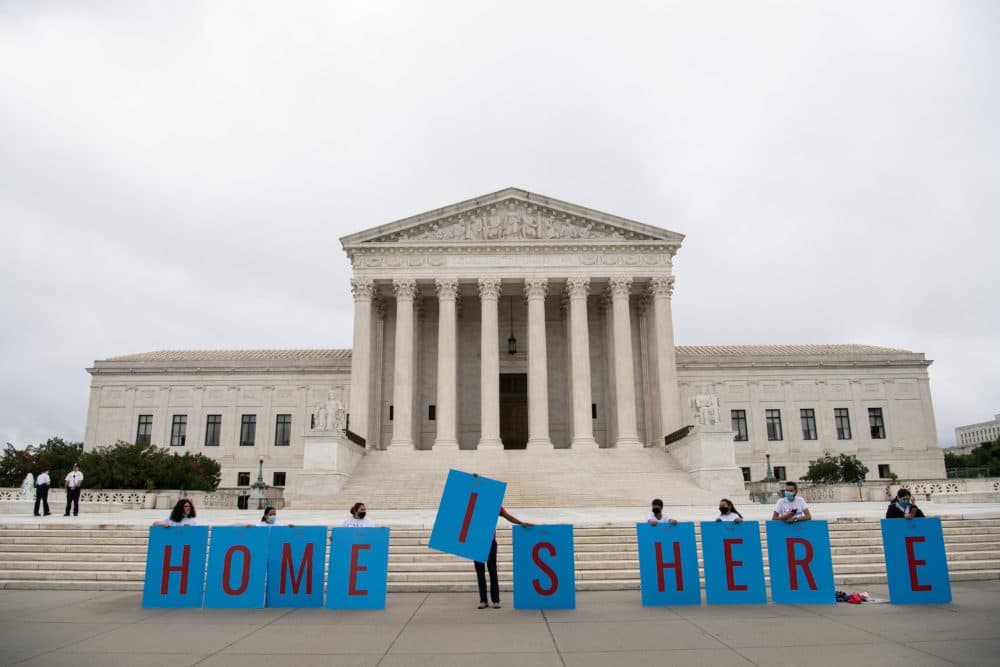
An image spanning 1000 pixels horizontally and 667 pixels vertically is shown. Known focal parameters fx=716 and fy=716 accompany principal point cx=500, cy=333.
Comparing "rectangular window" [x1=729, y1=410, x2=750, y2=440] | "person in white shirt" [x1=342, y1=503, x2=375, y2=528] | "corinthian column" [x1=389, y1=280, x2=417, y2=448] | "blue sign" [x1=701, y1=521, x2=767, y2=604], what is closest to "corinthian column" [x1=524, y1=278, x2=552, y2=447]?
"corinthian column" [x1=389, y1=280, x2=417, y2=448]

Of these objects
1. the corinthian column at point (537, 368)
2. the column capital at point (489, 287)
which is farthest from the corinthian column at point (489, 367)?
the corinthian column at point (537, 368)

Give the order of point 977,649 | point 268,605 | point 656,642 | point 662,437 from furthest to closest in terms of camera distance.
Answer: point 662,437, point 268,605, point 656,642, point 977,649

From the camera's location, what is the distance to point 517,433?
48.3 m

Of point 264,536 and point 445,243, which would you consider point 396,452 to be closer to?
point 445,243

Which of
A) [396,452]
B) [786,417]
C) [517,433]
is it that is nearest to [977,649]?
[396,452]

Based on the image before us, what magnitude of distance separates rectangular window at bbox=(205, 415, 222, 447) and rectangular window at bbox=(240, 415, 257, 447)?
1.69 metres

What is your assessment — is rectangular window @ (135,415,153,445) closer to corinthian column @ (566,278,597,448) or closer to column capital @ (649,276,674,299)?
corinthian column @ (566,278,597,448)

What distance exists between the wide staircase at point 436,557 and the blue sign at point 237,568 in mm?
2879

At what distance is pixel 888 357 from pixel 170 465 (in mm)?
50269

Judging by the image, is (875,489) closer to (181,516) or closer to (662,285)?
(662,285)

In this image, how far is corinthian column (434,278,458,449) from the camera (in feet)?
135

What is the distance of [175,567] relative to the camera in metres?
11.4

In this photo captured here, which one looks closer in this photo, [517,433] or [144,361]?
[517,433]

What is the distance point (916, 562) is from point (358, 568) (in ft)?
28.8
